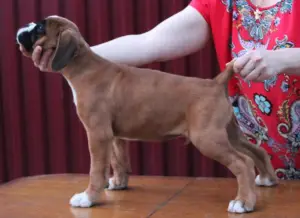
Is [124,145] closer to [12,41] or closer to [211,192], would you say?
[211,192]

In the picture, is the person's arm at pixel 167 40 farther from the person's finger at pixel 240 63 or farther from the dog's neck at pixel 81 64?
the person's finger at pixel 240 63

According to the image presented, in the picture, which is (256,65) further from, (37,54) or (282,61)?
(37,54)

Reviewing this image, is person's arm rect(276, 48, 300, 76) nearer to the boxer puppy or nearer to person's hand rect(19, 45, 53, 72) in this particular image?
the boxer puppy

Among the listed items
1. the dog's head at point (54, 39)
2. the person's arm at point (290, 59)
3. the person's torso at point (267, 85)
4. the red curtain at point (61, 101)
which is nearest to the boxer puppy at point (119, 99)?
the dog's head at point (54, 39)

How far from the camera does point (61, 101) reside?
7.07 feet

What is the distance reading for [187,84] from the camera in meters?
1.07

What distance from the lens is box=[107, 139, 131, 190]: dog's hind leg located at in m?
1.24

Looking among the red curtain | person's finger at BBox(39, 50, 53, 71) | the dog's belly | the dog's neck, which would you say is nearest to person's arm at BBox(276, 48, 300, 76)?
the dog's belly

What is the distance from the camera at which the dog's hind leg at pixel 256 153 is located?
3.69ft

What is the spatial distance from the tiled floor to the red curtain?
2.33 feet

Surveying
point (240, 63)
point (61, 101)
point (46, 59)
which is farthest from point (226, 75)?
point (61, 101)

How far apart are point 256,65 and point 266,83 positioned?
340mm

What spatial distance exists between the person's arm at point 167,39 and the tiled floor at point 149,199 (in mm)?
334

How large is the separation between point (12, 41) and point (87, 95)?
1.21 meters
